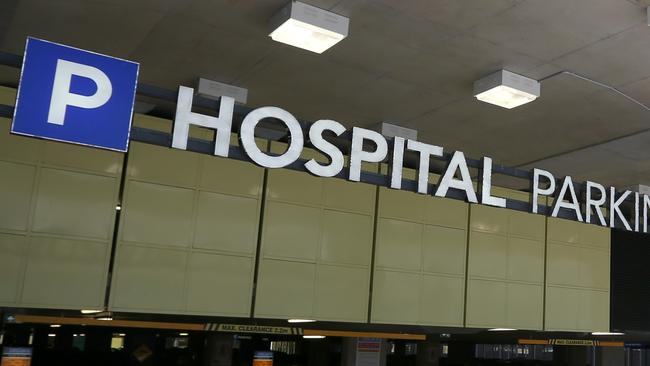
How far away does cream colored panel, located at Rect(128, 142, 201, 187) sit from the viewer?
7.91 metres

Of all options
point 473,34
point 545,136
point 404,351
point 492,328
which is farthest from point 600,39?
point 404,351

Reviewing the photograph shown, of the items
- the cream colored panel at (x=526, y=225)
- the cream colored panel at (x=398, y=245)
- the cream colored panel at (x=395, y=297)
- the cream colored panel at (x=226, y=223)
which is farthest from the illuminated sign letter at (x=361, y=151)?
the cream colored panel at (x=526, y=225)

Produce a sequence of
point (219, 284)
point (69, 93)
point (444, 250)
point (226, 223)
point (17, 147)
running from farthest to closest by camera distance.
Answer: point (444, 250), point (226, 223), point (219, 284), point (17, 147), point (69, 93)

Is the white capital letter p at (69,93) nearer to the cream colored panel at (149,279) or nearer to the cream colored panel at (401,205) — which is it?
the cream colored panel at (149,279)

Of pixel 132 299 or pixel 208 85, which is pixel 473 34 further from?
pixel 132 299

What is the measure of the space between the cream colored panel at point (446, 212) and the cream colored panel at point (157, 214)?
3738 millimetres

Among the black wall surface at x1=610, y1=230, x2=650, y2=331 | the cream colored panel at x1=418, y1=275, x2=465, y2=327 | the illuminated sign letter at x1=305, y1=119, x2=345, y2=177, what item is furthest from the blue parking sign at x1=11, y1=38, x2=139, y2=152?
the black wall surface at x1=610, y1=230, x2=650, y2=331

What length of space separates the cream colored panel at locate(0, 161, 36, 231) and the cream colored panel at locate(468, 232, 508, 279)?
253 inches

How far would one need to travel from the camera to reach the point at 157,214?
26.2 feet

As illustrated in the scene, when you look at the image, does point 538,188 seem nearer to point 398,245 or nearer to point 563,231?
point 398,245

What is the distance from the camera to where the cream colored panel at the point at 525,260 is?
1062 cm

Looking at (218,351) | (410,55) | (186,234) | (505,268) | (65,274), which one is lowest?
(218,351)

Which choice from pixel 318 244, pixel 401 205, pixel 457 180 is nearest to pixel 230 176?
pixel 318 244

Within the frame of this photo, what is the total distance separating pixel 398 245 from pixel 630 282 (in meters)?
4.94
